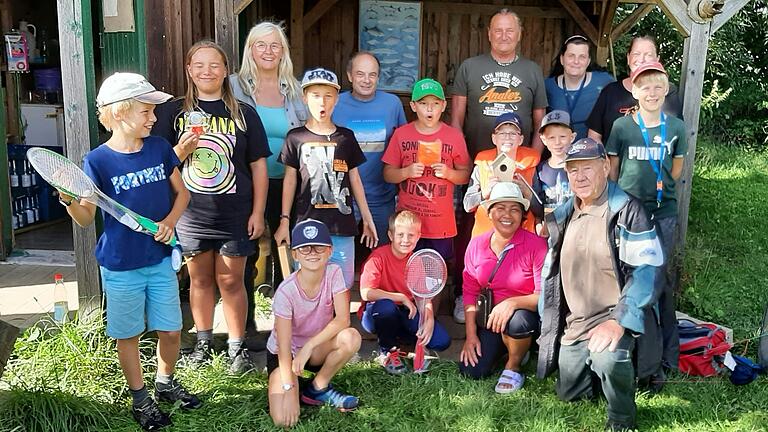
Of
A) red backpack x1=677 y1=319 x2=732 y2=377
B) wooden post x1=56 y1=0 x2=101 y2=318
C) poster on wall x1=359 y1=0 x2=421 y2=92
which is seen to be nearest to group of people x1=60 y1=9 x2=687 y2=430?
red backpack x1=677 y1=319 x2=732 y2=377

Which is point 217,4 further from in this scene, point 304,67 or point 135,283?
point 304,67

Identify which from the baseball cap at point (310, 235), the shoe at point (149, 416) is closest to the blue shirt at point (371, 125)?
the baseball cap at point (310, 235)

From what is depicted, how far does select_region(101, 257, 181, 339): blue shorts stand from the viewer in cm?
313

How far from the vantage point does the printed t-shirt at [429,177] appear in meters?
4.29

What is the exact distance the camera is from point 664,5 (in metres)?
→ 4.68

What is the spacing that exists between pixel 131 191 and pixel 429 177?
1885 millimetres

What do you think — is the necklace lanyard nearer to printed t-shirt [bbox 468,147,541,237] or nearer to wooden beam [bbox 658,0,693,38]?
printed t-shirt [bbox 468,147,541,237]

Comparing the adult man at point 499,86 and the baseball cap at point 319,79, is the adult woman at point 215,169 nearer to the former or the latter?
the baseball cap at point 319,79

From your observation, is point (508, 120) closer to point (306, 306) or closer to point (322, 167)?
point (322, 167)

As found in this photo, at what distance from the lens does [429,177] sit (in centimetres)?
432

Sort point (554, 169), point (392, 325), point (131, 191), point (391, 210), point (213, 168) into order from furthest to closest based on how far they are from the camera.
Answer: point (391, 210) < point (554, 169) < point (392, 325) < point (213, 168) < point (131, 191)

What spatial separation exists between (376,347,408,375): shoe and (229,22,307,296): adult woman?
924 millimetres

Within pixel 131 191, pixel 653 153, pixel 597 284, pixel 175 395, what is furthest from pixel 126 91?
pixel 653 153

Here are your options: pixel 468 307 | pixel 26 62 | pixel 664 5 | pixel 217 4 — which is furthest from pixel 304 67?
pixel 468 307
